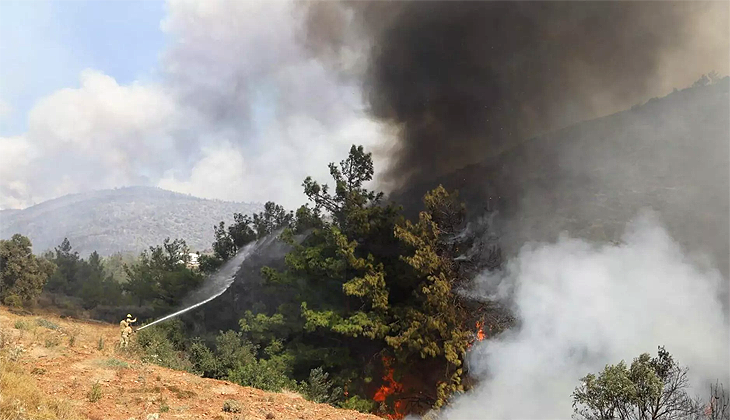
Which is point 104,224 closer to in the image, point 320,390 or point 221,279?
point 221,279

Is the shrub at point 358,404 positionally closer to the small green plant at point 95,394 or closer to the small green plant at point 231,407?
Answer: the small green plant at point 231,407

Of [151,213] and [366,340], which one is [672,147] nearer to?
[366,340]

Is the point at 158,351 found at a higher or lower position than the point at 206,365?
higher

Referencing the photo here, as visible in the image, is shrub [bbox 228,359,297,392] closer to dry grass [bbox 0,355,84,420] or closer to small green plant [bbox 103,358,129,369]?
small green plant [bbox 103,358,129,369]

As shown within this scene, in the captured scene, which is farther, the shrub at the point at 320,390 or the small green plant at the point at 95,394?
the shrub at the point at 320,390

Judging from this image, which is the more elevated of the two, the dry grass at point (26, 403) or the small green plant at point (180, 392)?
the small green plant at point (180, 392)

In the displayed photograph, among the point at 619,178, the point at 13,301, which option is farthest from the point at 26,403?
the point at 619,178

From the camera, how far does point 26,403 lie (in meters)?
7.77

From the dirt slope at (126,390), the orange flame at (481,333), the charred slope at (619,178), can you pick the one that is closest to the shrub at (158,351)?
the dirt slope at (126,390)

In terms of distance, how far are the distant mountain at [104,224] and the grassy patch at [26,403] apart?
134 meters

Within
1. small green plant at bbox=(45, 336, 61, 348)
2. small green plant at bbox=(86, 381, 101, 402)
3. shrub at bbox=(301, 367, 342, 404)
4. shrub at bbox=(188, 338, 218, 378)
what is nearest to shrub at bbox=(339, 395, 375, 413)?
shrub at bbox=(301, 367, 342, 404)

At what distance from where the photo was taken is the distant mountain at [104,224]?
14362 cm

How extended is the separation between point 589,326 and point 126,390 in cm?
1411

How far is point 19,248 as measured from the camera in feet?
95.9
